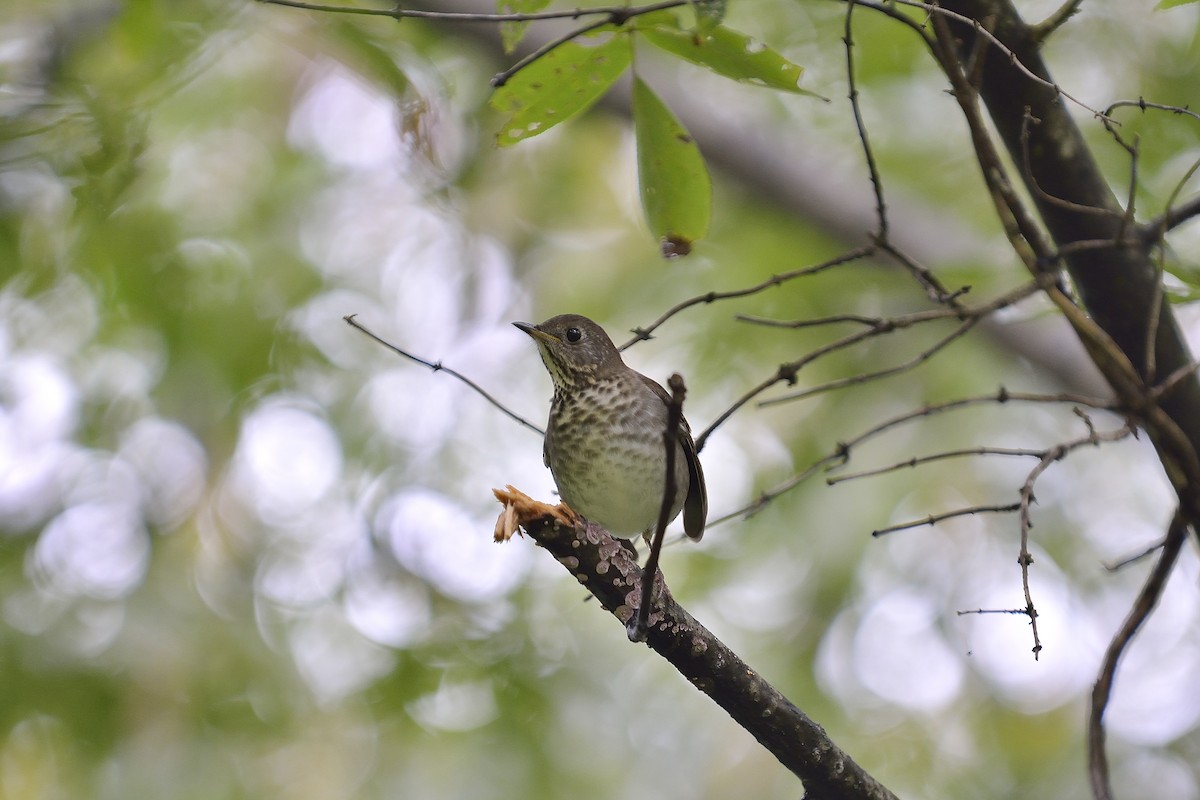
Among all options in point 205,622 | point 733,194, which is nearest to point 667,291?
point 733,194

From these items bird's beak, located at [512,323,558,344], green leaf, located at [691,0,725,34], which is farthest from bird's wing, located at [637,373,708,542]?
green leaf, located at [691,0,725,34]

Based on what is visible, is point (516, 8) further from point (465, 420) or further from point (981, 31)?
point (465, 420)

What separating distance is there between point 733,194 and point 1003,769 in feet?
13.2

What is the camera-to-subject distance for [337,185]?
24.3 feet

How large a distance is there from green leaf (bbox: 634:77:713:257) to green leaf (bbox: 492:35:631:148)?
13cm

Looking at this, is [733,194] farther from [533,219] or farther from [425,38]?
[425,38]

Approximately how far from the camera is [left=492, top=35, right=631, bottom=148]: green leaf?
7.13ft

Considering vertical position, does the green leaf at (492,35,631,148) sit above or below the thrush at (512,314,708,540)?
above

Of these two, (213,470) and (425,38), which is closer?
(425,38)

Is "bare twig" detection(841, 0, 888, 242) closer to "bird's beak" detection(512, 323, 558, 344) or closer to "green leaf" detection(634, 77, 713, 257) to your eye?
"green leaf" detection(634, 77, 713, 257)

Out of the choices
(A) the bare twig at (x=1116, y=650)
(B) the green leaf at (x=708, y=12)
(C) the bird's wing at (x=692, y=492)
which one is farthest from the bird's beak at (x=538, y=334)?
(A) the bare twig at (x=1116, y=650)

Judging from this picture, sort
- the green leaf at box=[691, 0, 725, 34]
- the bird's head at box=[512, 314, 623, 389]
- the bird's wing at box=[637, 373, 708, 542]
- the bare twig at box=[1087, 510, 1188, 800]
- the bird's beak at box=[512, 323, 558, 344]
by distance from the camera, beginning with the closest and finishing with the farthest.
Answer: the bare twig at box=[1087, 510, 1188, 800]
the green leaf at box=[691, 0, 725, 34]
the bird's wing at box=[637, 373, 708, 542]
the bird's head at box=[512, 314, 623, 389]
the bird's beak at box=[512, 323, 558, 344]

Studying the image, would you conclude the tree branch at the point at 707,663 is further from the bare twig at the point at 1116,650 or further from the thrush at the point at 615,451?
the thrush at the point at 615,451

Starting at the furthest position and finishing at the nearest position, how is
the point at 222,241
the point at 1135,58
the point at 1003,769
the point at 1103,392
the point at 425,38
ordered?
the point at 1003,769
the point at 222,241
the point at 1135,58
the point at 425,38
the point at 1103,392
